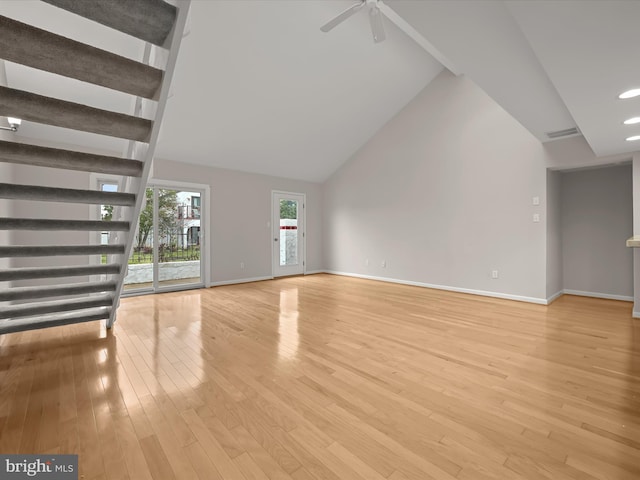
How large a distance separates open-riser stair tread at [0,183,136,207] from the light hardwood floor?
1377mm

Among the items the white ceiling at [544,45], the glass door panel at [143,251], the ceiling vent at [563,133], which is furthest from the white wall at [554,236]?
the glass door panel at [143,251]

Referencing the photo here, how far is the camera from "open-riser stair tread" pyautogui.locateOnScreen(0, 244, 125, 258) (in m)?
2.17

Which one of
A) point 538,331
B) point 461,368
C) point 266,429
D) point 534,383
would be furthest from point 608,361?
point 266,429

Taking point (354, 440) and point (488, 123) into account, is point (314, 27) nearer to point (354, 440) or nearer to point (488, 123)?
point (488, 123)

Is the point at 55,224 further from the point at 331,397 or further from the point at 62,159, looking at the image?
the point at 331,397

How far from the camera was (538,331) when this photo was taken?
315cm

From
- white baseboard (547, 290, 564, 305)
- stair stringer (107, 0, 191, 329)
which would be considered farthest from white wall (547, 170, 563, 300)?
stair stringer (107, 0, 191, 329)

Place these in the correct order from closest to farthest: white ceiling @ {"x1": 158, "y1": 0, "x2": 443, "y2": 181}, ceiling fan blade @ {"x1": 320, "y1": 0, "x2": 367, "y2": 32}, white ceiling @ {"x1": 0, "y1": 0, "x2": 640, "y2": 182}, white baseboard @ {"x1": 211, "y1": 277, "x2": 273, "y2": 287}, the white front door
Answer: white ceiling @ {"x1": 0, "y1": 0, "x2": 640, "y2": 182} → ceiling fan blade @ {"x1": 320, "y1": 0, "x2": 367, "y2": 32} → white ceiling @ {"x1": 158, "y1": 0, "x2": 443, "y2": 181} → white baseboard @ {"x1": 211, "y1": 277, "x2": 273, "y2": 287} → the white front door

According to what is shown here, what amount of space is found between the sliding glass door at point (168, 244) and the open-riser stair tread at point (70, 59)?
418 centimetres

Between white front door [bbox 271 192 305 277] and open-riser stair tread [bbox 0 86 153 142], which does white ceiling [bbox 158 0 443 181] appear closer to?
white front door [bbox 271 192 305 277]

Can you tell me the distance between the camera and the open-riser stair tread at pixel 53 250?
2.17 m

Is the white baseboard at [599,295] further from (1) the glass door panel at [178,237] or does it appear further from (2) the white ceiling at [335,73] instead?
(1) the glass door panel at [178,237]

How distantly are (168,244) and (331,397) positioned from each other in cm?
477

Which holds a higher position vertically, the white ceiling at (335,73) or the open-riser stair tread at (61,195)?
the white ceiling at (335,73)
